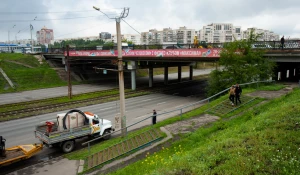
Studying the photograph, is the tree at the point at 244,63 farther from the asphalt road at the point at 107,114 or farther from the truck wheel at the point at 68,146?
the truck wheel at the point at 68,146

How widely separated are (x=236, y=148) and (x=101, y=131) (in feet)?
35.1

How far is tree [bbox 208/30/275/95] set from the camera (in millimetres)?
24656

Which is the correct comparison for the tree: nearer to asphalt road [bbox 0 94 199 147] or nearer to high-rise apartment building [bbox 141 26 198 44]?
asphalt road [bbox 0 94 199 147]

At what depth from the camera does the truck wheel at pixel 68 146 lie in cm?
1485

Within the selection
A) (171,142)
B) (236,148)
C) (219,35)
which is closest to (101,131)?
(171,142)

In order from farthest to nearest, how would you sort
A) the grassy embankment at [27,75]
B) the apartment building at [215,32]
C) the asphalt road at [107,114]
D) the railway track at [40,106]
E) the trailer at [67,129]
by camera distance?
1. the apartment building at [215,32]
2. the grassy embankment at [27,75]
3. the railway track at [40,106]
4. the asphalt road at [107,114]
5. the trailer at [67,129]

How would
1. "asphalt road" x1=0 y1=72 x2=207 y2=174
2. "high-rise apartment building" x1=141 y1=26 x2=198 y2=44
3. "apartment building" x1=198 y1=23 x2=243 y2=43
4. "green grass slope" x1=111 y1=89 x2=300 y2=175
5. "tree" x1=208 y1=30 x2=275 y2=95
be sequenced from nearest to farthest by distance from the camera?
"green grass slope" x1=111 y1=89 x2=300 y2=175 → "asphalt road" x1=0 y1=72 x2=207 y2=174 → "tree" x1=208 y1=30 x2=275 y2=95 → "apartment building" x1=198 y1=23 x2=243 y2=43 → "high-rise apartment building" x1=141 y1=26 x2=198 y2=44

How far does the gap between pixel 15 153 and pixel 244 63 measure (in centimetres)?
2144

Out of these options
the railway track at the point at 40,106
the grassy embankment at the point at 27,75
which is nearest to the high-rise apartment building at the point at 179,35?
the grassy embankment at the point at 27,75

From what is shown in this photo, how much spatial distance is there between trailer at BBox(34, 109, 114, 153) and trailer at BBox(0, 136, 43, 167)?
88 cm

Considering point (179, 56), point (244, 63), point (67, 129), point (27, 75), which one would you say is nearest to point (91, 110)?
point (67, 129)

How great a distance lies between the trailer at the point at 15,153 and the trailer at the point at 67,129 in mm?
885

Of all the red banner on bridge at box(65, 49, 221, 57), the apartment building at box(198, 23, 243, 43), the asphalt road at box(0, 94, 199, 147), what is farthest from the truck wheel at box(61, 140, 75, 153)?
the apartment building at box(198, 23, 243, 43)

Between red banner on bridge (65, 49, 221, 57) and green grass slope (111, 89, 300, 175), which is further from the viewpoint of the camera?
red banner on bridge (65, 49, 221, 57)
